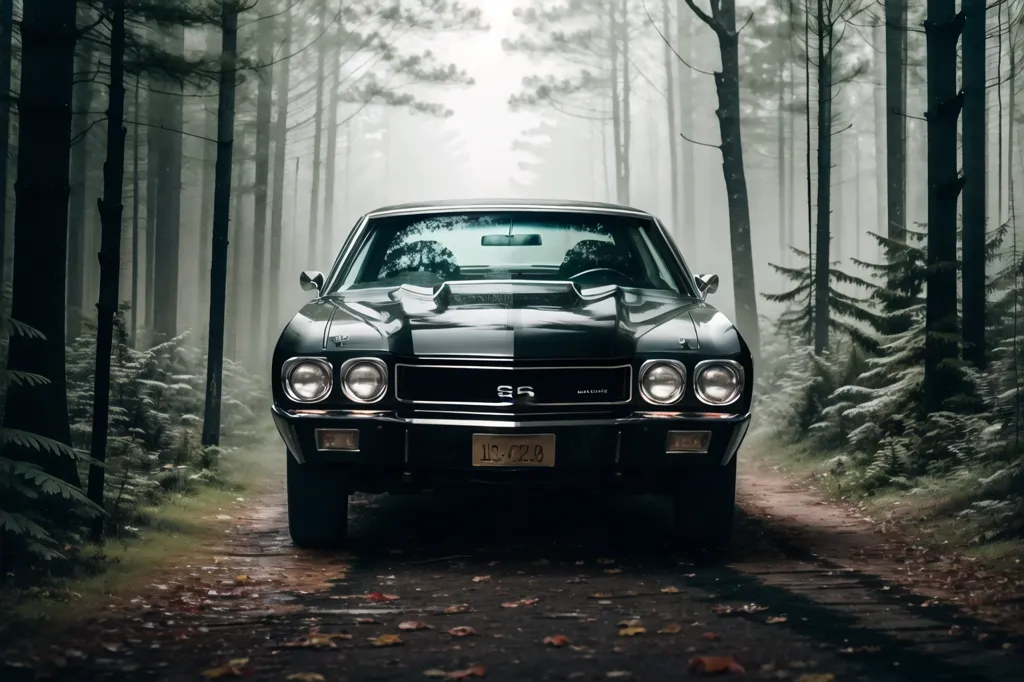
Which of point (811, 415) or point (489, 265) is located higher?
point (489, 265)

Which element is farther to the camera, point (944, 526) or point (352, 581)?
point (944, 526)

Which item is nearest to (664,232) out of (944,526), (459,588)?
(944,526)

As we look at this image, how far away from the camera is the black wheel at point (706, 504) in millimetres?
6035

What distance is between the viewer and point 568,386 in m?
5.73

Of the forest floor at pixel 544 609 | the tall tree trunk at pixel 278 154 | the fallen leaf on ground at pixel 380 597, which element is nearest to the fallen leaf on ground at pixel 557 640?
the forest floor at pixel 544 609

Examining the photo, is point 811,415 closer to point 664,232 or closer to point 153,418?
point 664,232

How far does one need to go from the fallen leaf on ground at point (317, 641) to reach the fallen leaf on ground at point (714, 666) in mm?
1329

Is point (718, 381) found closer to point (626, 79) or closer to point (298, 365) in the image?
point (298, 365)

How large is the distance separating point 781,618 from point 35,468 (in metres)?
3.44

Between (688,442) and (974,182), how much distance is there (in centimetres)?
620

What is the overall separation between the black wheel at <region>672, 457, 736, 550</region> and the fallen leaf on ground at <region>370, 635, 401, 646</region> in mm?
1992

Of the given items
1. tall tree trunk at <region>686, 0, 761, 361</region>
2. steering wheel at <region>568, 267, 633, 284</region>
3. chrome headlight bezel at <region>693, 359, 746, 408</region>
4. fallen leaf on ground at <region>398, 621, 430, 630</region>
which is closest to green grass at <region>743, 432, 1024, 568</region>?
chrome headlight bezel at <region>693, 359, 746, 408</region>

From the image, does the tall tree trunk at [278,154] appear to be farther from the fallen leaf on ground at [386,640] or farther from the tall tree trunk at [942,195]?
the fallen leaf on ground at [386,640]

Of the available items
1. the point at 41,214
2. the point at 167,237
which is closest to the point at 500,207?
the point at 41,214
